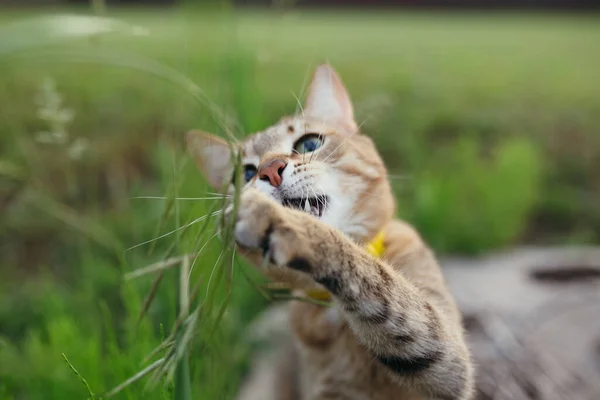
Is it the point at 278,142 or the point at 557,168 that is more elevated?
the point at 278,142

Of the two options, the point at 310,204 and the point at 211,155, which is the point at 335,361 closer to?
the point at 310,204

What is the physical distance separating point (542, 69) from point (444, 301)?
12.4 feet

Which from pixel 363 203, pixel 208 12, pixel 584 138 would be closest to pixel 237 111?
pixel 363 203

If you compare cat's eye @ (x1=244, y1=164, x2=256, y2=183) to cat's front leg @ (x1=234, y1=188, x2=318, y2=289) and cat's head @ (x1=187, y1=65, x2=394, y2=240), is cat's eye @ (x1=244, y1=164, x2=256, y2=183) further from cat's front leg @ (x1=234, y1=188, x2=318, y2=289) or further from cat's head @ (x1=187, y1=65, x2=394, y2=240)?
cat's front leg @ (x1=234, y1=188, x2=318, y2=289)

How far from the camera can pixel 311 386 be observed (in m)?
1.28

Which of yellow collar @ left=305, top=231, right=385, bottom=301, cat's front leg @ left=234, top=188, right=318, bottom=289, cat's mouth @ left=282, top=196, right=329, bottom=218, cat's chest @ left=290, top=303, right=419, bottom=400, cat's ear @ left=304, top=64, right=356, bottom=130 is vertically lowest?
cat's chest @ left=290, top=303, right=419, bottom=400

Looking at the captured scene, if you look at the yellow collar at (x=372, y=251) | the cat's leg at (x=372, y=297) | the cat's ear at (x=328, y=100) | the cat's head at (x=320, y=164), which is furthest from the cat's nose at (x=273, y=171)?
the cat's ear at (x=328, y=100)

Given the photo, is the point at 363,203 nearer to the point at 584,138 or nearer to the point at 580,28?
the point at 584,138

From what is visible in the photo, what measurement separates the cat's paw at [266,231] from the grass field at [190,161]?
82mm

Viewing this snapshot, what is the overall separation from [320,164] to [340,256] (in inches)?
11.7

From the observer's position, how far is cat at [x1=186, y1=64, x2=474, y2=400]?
72 centimetres

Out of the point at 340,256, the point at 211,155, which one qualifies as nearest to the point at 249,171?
the point at 211,155

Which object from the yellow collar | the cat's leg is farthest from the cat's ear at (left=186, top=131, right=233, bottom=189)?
the cat's leg

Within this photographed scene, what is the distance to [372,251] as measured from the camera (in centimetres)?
111
